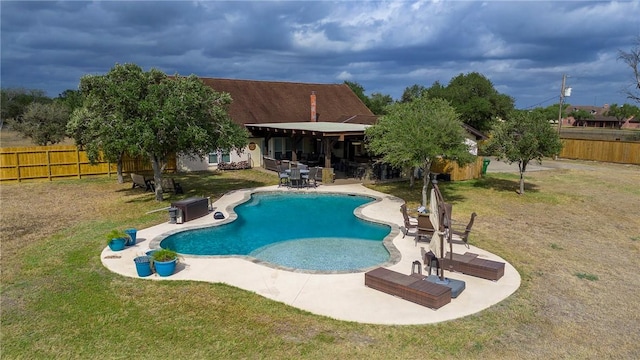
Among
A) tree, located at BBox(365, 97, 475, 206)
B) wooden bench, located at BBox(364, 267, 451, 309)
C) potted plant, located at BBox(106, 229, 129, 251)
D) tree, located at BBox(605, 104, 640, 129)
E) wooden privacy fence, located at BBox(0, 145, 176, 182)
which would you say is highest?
tree, located at BBox(605, 104, 640, 129)

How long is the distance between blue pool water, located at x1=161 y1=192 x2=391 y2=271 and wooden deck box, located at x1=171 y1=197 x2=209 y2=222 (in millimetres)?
1001

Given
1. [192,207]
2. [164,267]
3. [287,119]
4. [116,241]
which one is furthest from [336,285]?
[287,119]

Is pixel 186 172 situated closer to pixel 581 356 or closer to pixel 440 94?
pixel 581 356

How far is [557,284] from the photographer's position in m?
9.59

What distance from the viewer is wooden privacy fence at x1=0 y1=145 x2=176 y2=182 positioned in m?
22.4

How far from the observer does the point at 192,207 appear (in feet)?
49.4

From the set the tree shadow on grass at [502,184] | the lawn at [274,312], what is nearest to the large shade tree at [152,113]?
the lawn at [274,312]

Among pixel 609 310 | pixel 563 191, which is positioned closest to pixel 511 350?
pixel 609 310

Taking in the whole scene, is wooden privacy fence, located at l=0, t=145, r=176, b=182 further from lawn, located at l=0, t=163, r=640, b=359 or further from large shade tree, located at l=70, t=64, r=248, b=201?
lawn, located at l=0, t=163, r=640, b=359

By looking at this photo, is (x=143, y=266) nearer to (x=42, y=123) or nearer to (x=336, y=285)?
(x=336, y=285)

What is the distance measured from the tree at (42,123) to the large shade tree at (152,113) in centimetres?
1131

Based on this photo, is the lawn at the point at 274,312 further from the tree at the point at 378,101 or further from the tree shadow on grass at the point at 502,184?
the tree at the point at 378,101

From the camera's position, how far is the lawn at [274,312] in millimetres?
6855

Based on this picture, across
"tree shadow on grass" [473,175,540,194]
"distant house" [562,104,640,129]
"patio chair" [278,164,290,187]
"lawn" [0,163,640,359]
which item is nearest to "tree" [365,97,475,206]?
"lawn" [0,163,640,359]
